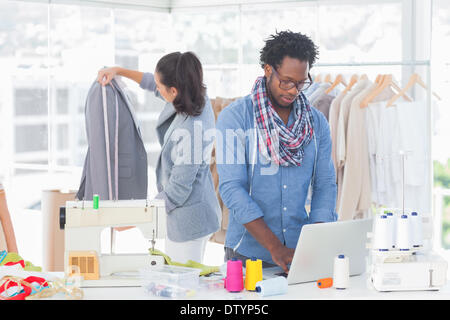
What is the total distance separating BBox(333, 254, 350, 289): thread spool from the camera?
7.55 feet

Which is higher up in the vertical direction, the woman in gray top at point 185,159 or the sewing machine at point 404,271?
the woman in gray top at point 185,159

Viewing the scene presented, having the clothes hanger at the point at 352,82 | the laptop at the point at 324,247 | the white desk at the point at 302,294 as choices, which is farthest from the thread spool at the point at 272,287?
the clothes hanger at the point at 352,82

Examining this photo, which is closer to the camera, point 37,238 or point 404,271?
point 404,271

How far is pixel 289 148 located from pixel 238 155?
8.1 inches

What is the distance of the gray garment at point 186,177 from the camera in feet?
10.3

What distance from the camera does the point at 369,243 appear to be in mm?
2342

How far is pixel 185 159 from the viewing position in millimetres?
3131

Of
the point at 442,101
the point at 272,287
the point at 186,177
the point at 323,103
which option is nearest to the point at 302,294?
the point at 272,287

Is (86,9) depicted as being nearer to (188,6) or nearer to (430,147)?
(188,6)

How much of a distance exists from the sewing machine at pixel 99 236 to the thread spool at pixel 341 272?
24.2 inches

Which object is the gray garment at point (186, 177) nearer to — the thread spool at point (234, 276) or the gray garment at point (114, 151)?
the gray garment at point (114, 151)

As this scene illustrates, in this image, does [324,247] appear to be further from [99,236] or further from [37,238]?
[37,238]

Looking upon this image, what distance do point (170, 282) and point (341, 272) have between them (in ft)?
1.91

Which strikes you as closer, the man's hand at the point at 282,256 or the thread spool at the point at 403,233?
the thread spool at the point at 403,233
